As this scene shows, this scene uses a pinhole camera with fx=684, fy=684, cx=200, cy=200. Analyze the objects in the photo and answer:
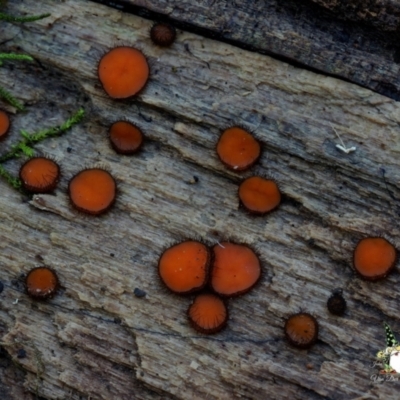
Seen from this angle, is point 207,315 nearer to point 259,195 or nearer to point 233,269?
point 233,269

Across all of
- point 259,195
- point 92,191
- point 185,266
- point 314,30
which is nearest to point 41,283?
point 92,191

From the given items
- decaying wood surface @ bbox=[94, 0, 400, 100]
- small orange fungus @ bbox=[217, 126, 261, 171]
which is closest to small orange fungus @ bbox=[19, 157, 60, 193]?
small orange fungus @ bbox=[217, 126, 261, 171]

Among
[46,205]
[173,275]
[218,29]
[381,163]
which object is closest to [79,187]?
[46,205]

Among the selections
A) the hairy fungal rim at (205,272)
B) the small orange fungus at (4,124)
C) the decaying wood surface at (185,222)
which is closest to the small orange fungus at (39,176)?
the decaying wood surface at (185,222)

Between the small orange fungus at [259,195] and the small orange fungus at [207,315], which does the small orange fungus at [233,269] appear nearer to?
the small orange fungus at [207,315]

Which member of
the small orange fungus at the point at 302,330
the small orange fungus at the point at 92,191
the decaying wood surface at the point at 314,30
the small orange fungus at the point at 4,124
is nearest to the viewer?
the small orange fungus at the point at 302,330

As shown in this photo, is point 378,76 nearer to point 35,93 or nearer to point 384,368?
point 384,368
